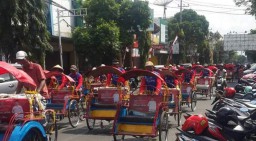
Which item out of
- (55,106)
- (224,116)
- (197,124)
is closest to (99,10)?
(55,106)

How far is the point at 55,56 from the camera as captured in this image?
26.5 meters

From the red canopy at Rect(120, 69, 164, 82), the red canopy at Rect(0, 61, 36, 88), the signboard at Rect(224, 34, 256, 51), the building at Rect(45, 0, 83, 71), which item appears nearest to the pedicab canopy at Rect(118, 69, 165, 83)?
the red canopy at Rect(120, 69, 164, 82)

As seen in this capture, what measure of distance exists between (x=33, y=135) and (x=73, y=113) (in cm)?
478

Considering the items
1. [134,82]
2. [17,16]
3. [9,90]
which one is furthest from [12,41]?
[134,82]

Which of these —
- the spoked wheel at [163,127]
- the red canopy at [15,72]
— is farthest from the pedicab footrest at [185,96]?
the red canopy at [15,72]

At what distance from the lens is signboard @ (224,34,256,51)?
50.7m

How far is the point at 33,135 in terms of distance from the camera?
19.8 ft

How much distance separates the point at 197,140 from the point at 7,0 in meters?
11.0

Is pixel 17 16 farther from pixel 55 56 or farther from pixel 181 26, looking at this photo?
pixel 181 26

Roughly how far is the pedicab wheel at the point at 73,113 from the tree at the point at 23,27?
5.40 m

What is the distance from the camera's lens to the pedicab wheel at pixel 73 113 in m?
10.5

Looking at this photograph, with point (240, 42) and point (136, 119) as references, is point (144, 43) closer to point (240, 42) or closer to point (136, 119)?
point (136, 119)

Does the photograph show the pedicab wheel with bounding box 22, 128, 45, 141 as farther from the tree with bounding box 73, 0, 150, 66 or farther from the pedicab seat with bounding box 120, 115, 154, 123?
the tree with bounding box 73, 0, 150, 66

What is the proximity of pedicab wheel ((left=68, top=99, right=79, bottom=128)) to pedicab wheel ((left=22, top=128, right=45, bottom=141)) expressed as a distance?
4.14 m
